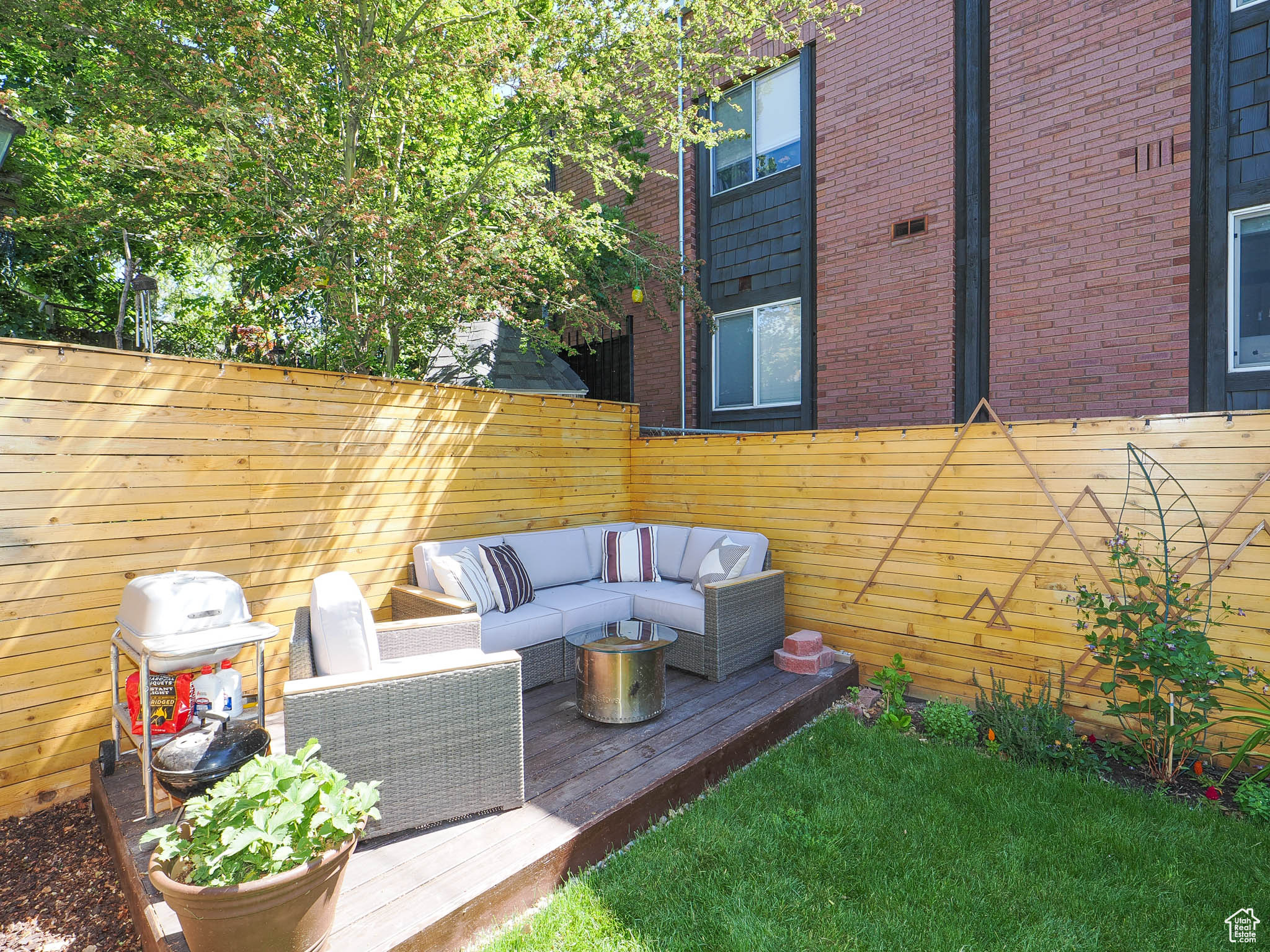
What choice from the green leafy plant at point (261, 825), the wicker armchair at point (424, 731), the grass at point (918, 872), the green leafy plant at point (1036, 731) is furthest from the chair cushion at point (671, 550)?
the green leafy plant at point (261, 825)

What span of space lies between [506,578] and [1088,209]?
5.42 m

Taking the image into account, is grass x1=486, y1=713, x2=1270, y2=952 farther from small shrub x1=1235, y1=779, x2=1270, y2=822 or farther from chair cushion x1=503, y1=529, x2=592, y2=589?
chair cushion x1=503, y1=529, x2=592, y2=589

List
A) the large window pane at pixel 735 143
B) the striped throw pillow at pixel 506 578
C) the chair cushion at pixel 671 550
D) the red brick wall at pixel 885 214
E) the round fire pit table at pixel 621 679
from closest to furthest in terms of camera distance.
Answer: the round fire pit table at pixel 621 679
the striped throw pillow at pixel 506 578
the chair cushion at pixel 671 550
the red brick wall at pixel 885 214
the large window pane at pixel 735 143

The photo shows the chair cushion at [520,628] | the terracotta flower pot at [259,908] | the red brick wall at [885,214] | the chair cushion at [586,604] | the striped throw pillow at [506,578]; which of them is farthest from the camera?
the red brick wall at [885,214]

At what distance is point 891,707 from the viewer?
13.1ft

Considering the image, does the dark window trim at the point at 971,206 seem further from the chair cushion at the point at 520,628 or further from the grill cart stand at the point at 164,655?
the grill cart stand at the point at 164,655

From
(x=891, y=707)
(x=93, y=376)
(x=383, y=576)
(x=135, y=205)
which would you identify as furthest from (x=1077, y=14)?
(x=135, y=205)

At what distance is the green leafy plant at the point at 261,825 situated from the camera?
64.4 inches

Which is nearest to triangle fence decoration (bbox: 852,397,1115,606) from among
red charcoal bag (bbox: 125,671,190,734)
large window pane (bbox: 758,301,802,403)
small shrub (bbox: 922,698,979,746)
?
small shrub (bbox: 922,698,979,746)

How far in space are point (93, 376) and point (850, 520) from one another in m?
4.75

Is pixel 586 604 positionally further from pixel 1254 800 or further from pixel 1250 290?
pixel 1250 290

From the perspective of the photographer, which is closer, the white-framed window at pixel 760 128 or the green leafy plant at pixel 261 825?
the green leafy plant at pixel 261 825

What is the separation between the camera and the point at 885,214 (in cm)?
602

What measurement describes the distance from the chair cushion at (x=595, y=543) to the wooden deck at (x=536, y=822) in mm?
1447
